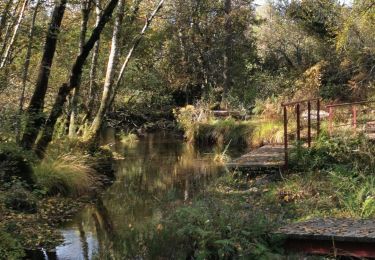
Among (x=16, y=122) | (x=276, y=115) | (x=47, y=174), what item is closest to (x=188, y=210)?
(x=16, y=122)

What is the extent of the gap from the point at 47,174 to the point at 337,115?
11.5 meters

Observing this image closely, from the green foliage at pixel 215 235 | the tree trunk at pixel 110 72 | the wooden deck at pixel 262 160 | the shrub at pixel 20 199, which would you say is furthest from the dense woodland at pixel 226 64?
the green foliage at pixel 215 235

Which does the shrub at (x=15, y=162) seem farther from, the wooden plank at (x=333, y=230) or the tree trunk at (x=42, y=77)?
the wooden plank at (x=333, y=230)

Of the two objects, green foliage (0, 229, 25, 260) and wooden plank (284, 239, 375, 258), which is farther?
wooden plank (284, 239, 375, 258)

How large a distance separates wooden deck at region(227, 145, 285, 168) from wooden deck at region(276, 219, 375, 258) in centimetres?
495

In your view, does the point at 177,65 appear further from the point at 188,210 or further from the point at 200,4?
the point at 188,210

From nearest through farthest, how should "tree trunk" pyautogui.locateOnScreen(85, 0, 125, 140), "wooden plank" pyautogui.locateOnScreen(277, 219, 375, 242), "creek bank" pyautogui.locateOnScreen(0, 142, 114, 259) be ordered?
"wooden plank" pyautogui.locateOnScreen(277, 219, 375, 242), "creek bank" pyautogui.locateOnScreen(0, 142, 114, 259), "tree trunk" pyautogui.locateOnScreen(85, 0, 125, 140)

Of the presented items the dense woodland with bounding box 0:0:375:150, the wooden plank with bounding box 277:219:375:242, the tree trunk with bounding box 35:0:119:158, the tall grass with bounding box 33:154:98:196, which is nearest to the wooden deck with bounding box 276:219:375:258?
the wooden plank with bounding box 277:219:375:242

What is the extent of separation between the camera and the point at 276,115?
71.7 feet

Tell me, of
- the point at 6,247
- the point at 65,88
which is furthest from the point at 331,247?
the point at 65,88

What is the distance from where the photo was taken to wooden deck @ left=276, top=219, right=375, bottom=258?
6.14 metres

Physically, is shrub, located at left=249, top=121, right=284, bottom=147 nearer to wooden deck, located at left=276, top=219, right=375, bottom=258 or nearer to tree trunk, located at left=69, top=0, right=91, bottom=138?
tree trunk, located at left=69, top=0, right=91, bottom=138

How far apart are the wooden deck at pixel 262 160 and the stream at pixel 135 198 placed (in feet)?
2.98

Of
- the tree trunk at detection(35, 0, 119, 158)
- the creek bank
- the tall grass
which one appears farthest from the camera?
the tree trunk at detection(35, 0, 119, 158)
